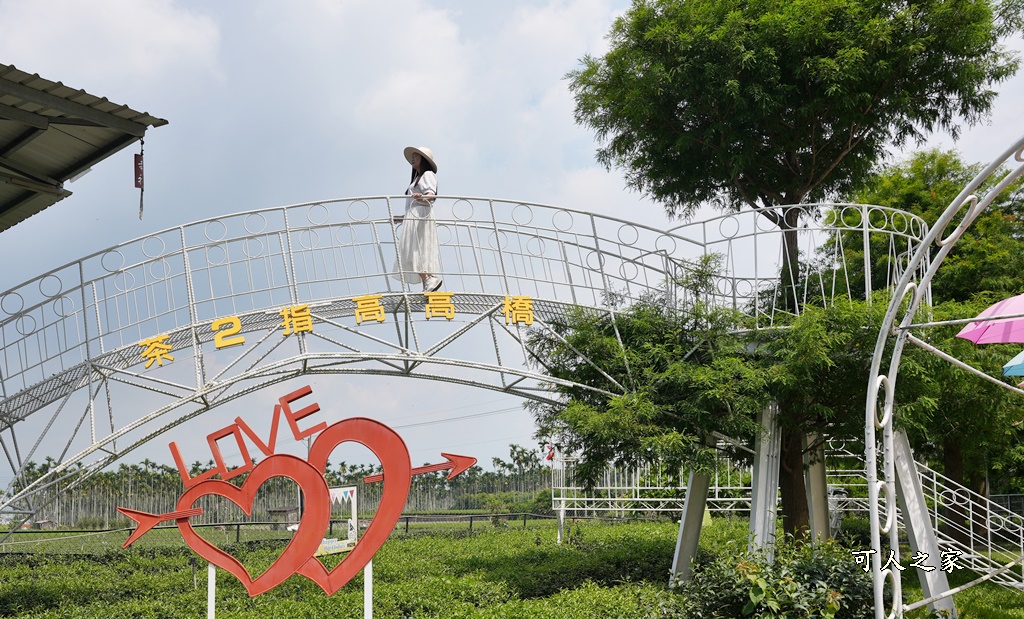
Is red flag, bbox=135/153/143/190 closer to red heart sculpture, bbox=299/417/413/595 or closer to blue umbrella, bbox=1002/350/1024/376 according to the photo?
red heart sculpture, bbox=299/417/413/595

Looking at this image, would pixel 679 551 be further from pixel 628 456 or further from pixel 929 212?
pixel 929 212

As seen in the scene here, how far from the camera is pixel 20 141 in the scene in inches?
317

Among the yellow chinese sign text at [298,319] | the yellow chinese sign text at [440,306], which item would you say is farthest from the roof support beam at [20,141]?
the yellow chinese sign text at [440,306]

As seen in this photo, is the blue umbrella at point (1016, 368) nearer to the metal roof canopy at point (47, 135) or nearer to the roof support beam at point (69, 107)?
the metal roof canopy at point (47, 135)

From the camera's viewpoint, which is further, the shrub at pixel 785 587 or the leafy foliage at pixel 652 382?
the leafy foliage at pixel 652 382

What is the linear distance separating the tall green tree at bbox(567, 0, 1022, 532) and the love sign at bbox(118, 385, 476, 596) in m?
5.26

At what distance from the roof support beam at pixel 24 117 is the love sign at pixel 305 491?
2.97 metres


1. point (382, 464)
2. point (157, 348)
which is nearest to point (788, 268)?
point (382, 464)

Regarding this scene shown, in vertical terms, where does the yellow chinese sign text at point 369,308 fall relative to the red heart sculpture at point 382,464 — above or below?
above

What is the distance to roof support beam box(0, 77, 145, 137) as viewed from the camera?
22.5ft

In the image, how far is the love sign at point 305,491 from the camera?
7.71m

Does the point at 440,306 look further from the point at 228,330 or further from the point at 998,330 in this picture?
the point at 998,330

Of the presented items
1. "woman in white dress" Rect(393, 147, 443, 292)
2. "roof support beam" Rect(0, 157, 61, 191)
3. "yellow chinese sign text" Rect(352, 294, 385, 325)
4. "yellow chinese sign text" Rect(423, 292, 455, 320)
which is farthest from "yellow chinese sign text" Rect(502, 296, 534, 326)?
"roof support beam" Rect(0, 157, 61, 191)

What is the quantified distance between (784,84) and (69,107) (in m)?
9.41
